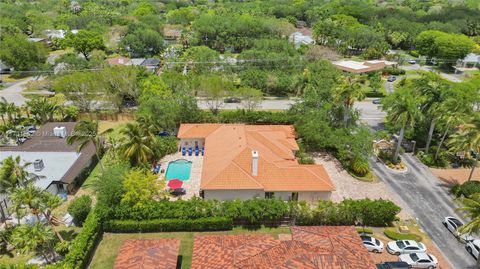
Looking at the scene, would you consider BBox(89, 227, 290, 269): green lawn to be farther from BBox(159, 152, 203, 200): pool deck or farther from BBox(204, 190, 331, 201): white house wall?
BBox(159, 152, 203, 200): pool deck

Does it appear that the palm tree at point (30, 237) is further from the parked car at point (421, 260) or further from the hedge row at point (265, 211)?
the parked car at point (421, 260)

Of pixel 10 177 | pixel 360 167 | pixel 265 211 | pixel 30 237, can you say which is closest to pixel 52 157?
pixel 10 177

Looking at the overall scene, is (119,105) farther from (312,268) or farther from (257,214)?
(312,268)

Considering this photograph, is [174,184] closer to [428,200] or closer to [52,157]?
[52,157]

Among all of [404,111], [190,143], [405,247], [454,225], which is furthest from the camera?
[190,143]

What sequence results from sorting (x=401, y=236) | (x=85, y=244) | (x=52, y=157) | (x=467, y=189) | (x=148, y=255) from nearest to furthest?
(x=148, y=255), (x=85, y=244), (x=401, y=236), (x=467, y=189), (x=52, y=157)

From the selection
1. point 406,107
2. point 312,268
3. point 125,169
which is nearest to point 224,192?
point 125,169

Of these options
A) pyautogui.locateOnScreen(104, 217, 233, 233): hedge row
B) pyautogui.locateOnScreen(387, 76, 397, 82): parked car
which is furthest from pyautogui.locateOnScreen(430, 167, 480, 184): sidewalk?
pyautogui.locateOnScreen(387, 76, 397, 82): parked car
